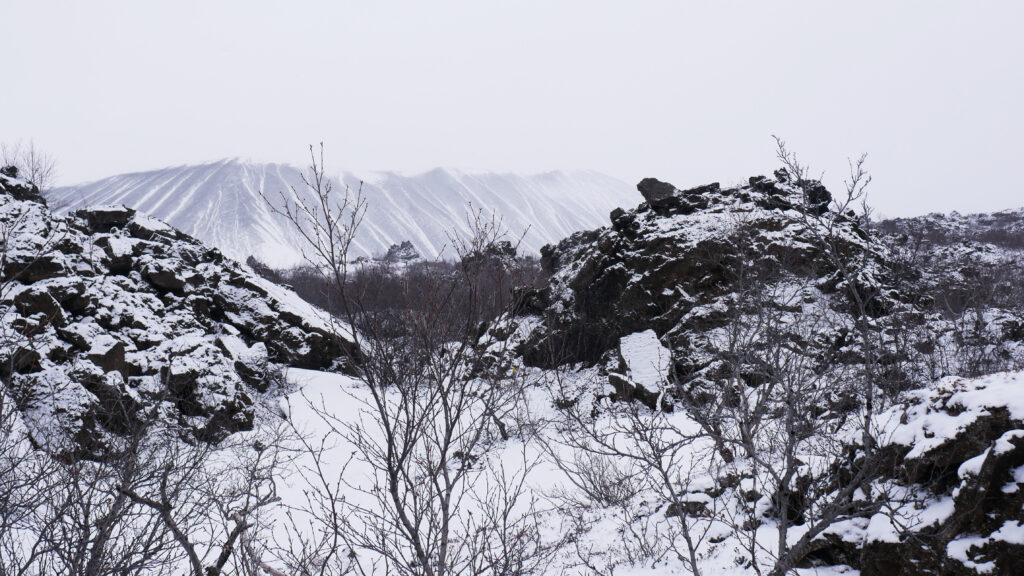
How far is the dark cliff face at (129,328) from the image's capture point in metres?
12.9

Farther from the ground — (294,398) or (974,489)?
(974,489)

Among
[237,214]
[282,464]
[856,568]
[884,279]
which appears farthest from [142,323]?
[237,214]

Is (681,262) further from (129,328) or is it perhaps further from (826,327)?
(129,328)

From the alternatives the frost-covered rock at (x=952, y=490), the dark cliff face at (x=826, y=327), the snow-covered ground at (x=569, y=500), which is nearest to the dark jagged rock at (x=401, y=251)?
the dark cliff face at (x=826, y=327)

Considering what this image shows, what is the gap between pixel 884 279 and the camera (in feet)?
60.3

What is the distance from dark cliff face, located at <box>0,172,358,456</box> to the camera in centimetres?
1289

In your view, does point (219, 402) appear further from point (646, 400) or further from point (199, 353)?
point (646, 400)

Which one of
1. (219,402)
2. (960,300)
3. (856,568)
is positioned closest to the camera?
(856,568)

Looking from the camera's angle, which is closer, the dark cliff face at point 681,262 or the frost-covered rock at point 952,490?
the frost-covered rock at point 952,490

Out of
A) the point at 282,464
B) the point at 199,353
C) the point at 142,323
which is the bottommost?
the point at 282,464

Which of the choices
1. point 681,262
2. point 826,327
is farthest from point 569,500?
point 681,262

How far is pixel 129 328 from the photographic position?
16625 millimetres

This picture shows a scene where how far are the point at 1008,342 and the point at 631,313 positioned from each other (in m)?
12.0

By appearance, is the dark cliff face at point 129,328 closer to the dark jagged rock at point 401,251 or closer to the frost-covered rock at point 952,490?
the frost-covered rock at point 952,490
